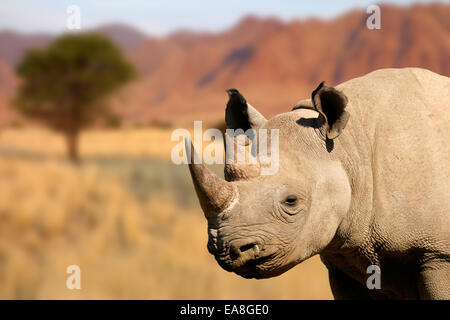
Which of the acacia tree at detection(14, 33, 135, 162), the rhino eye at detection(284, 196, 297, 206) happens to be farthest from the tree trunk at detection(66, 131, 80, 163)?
the rhino eye at detection(284, 196, 297, 206)

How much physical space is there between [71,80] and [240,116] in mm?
19770

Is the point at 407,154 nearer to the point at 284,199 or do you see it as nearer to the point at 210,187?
the point at 284,199

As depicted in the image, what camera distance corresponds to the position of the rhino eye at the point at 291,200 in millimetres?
2588

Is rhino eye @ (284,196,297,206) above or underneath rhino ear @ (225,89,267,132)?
underneath

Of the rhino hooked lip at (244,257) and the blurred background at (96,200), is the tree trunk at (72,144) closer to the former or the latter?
the blurred background at (96,200)

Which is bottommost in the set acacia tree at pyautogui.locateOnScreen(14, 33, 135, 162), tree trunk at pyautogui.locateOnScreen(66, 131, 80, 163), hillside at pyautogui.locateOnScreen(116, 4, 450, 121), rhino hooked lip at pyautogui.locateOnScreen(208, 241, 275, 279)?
rhino hooked lip at pyautogui.locateOnScreen(208, 241, 275, 279)

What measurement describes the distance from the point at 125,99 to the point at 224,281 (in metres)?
17.0

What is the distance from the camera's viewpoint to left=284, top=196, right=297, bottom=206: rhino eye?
2.59 metres

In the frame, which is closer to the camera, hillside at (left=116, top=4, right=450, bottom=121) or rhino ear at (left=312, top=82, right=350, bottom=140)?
rhino ear at (left=312, top=82, right=350, bottom=140)

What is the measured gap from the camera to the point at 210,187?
2.44 m

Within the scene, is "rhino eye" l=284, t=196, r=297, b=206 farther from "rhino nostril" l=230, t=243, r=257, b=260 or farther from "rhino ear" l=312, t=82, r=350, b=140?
"rhino ear" l=312, t=82, r=350, b=140

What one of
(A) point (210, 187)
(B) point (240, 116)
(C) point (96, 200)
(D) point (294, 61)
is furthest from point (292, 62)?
(A) point (210, 187)

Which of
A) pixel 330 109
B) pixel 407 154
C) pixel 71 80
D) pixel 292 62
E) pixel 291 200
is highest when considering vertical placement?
pixel 292 62
